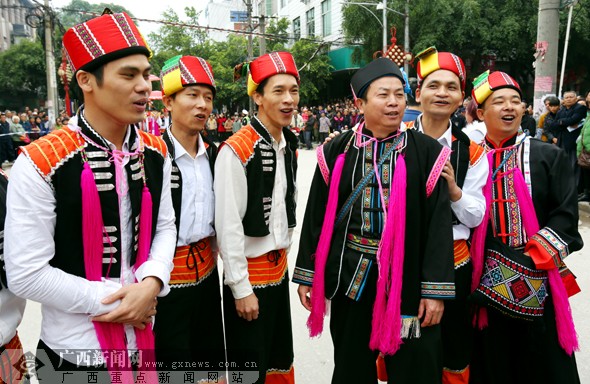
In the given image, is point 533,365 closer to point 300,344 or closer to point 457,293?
point 457,293

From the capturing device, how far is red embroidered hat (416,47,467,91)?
2758 mm

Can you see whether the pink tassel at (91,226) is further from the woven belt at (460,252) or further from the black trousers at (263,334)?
the woven belt at (460,252)

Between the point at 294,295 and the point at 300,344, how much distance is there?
98 cm

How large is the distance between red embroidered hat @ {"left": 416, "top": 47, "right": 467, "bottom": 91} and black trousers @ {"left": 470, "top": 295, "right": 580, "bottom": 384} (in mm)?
1361

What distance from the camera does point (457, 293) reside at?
8.52 feet

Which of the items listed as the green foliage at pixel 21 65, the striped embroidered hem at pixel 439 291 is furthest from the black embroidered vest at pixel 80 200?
the green foliage at pixel 21 65

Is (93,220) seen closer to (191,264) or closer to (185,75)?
(191,264)

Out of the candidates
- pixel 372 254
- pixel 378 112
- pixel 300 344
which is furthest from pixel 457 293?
pixel 300 344

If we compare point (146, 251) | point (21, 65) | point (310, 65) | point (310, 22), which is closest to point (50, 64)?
point (310, 65)

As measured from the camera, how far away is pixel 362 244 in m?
2.34

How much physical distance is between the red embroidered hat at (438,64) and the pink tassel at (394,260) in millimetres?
872

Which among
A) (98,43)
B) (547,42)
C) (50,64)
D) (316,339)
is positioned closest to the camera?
(98,43)

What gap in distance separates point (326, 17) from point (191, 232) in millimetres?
29598

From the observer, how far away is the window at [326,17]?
1163 inches
